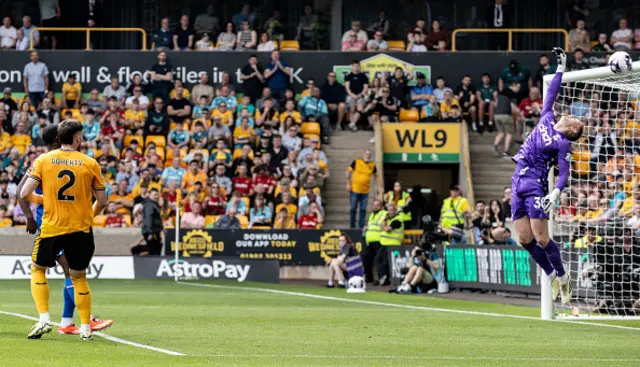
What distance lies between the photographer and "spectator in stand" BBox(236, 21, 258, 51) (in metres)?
34.7

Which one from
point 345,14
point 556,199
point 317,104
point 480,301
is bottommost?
point 480,301

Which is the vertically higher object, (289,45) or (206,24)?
(206,24)

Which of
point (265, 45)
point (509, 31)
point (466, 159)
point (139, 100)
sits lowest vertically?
point (466, 159)

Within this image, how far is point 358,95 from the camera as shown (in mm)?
33188

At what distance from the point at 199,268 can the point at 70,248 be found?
53.7 feet

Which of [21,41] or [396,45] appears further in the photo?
[396,45]

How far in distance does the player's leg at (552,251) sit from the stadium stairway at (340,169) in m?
17.0

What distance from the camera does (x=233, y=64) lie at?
34.4m

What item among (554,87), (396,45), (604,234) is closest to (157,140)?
(396,45)

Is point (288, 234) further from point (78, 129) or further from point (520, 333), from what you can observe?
point (78, 129)

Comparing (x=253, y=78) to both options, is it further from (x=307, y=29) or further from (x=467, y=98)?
(x=467, y=98)

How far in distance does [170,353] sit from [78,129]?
2.28 meters

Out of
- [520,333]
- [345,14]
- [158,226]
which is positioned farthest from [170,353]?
[345,14]

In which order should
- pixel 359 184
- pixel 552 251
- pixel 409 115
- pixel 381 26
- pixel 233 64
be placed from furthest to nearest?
pixel 381 26, pixel 233 64, pixel 409 115, pixel 359 184, pixel 552 251
